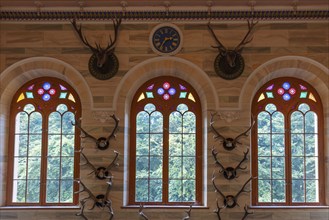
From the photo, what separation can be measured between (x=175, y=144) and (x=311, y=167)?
2027 millimetres

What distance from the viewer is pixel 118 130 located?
6.77 metres

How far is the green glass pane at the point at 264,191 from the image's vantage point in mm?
6910

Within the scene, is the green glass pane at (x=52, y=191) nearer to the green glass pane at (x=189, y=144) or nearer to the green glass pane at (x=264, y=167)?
the green glass pane at (x=189, y=144)

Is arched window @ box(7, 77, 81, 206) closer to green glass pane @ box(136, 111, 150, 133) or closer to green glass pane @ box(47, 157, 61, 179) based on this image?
green glass pane @ box(47, 157, 61, 179)

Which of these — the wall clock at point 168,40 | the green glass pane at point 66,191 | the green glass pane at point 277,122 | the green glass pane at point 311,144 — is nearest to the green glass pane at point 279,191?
the green glass pane at point 311,144

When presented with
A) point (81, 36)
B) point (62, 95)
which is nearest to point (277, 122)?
point (81, 36)

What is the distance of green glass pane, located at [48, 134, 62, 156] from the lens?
7027 mm

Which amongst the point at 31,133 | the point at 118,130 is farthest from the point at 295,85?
the point at 31,133

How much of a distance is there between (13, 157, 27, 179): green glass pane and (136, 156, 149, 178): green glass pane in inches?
66.4

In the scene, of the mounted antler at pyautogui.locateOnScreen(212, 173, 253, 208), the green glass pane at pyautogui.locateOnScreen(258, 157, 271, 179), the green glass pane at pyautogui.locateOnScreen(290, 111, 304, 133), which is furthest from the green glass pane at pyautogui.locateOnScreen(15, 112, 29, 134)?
the green glass pane at pyautogui.locateOnScreen(290, 111, 304, 133)

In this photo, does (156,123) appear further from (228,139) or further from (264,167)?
(264,167)

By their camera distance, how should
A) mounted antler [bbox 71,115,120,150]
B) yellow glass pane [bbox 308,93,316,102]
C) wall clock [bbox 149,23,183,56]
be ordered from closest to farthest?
mounted antler [bbox 71,115,120,150] → wall clock [bbox 149,23,183,56] → yellow glass pane [bbox 308,93,316,102]

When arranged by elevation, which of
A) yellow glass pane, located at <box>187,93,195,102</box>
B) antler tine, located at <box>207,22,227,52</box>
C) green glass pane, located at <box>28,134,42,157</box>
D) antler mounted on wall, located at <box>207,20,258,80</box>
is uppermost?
antler tine, located at <box>207,22,227,52</box>

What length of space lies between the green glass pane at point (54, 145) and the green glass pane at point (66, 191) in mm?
444
